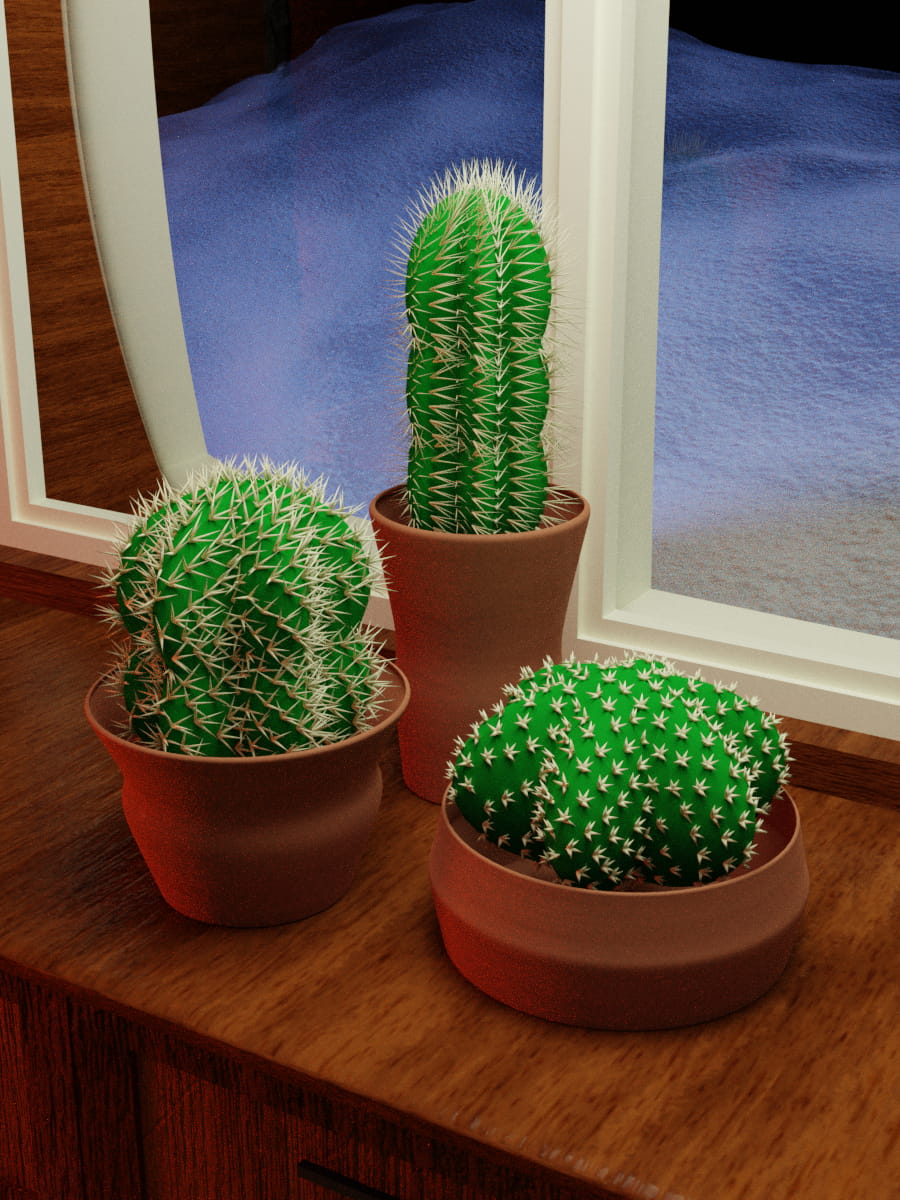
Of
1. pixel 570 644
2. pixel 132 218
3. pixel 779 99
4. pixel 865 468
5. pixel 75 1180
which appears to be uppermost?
pixel 779 99

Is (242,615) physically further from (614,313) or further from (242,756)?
(614,313)

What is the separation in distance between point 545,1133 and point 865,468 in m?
0.78

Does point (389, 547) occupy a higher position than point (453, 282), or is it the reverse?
point (453, 282)

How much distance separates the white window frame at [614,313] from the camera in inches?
39.8

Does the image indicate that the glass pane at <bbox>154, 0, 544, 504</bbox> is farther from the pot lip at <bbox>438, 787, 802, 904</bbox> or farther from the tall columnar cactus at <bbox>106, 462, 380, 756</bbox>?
the pot lip at <bbox>438, 787, 802, 904</bbox>

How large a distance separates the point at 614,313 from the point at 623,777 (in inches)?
20.0

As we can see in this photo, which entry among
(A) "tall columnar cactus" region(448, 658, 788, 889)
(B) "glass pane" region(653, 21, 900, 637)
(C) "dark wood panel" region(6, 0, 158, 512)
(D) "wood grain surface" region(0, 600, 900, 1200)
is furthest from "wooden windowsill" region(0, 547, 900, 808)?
(C) "dark wood panel" region(6, 0, 158, 512)

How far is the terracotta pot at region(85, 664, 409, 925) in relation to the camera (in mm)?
739

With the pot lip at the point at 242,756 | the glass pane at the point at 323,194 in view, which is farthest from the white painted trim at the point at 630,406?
the pot lip at the point at 242,756

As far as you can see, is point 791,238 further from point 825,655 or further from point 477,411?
point 477,411

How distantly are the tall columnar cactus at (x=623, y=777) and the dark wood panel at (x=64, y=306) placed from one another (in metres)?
0.81

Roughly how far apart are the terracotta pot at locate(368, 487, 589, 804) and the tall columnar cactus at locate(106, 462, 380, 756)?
0.10m

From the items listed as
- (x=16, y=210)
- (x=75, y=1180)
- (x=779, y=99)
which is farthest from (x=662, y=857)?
(x=16, y=210)

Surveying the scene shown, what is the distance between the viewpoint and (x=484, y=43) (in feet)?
4.19
